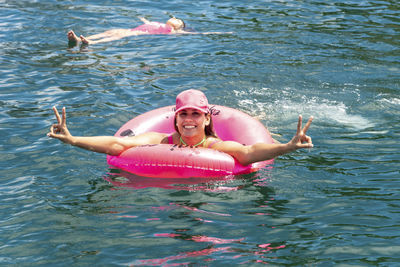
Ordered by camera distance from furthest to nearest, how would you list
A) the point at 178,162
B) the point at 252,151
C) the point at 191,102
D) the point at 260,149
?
the point at 191,102 < the point at 178,162 < the point at 252,151 < the point at 260,149

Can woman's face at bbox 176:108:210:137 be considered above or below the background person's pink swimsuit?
below

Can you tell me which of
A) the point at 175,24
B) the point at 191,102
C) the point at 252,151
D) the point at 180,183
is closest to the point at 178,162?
the point at 180,183

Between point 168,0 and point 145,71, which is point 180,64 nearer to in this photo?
point 145,71

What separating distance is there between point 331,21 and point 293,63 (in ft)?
10.2

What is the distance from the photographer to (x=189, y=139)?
6316 mm

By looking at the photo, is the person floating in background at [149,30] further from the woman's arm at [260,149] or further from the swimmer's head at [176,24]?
the woman's arm at [260,149]

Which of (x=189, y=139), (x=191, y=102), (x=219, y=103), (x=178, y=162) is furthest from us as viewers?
(x=219, y=103)

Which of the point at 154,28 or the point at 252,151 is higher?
the point at 154,28

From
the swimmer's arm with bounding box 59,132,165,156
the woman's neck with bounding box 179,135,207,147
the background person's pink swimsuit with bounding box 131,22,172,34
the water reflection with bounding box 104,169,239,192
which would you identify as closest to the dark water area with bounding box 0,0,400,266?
the water reflection with bounding box 104,169,239,192

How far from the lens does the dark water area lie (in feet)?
15.5

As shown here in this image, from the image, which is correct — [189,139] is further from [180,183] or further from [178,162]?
[180,183]

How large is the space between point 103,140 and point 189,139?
0.97 m

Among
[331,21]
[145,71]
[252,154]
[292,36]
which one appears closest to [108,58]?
[145,71]

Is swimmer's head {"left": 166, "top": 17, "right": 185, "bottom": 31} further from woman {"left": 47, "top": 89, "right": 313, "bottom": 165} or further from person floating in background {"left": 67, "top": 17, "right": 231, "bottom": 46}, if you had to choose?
woman {"left": 47, "top": 89, "right": 313, "bottom": 165}
